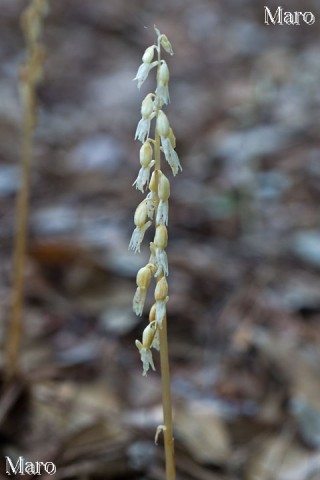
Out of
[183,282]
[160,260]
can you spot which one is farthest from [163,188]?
[183,282]

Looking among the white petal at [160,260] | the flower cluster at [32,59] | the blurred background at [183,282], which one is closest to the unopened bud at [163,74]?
the white petal at [160,260]

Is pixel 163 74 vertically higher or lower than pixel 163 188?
higher

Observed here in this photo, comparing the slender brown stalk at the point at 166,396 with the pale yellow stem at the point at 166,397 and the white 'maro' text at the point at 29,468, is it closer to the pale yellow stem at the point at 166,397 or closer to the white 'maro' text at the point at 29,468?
the pale yellow stem at the point at 166,397

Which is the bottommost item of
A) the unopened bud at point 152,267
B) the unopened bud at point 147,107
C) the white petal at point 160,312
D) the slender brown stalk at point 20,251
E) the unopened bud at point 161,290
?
the white petal at point 160,312

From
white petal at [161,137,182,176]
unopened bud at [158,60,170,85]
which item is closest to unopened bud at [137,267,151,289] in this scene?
white petal at [161,137,182,176]

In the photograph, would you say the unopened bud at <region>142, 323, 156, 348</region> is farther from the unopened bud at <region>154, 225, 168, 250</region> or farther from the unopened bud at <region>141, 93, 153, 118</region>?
the unopened bud at <region>141, 93, 153, 118</region>

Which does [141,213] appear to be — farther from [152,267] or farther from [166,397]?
[166,397]
